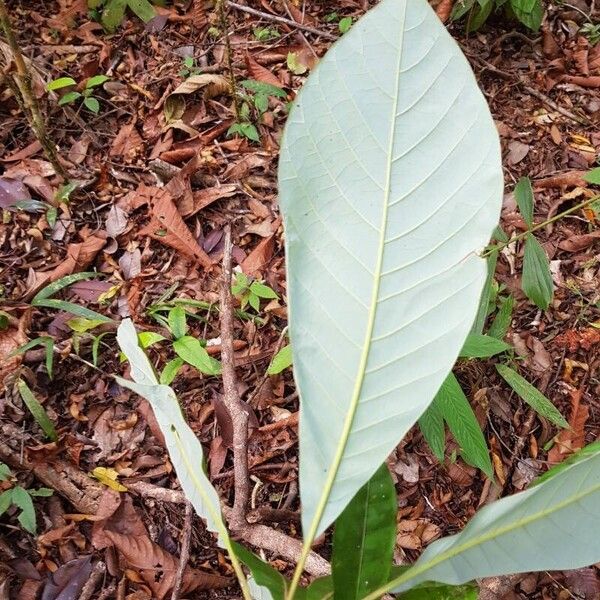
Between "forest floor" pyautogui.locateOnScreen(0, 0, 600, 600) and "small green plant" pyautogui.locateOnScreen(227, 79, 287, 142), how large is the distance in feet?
0.14

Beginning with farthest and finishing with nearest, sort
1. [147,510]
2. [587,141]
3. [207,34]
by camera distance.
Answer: [207,34], [587,141], [147,510]

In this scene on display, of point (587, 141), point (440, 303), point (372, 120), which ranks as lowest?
point (587, 141)

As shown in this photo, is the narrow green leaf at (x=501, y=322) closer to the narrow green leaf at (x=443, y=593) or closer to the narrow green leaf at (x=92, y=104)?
the narrow green leaf at (x=443, y=593)

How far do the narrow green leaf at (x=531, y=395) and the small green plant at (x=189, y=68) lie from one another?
154 centimetres

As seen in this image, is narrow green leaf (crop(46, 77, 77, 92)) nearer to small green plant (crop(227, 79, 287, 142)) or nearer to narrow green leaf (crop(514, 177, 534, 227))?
small green plant (crop(227, 79, 287, 142))

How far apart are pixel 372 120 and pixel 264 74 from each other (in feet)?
6.43

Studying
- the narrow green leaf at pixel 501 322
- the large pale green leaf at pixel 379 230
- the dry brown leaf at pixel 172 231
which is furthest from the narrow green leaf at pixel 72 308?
the large pale green leaf at pixel 379 230

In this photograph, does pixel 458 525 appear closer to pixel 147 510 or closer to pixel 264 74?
pixel 147 510

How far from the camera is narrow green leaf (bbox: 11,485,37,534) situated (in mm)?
1400

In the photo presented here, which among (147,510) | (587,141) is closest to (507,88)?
(587,141)

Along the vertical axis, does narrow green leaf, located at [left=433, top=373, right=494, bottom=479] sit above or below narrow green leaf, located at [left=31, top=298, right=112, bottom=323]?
above

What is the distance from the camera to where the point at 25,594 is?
1.38 meters

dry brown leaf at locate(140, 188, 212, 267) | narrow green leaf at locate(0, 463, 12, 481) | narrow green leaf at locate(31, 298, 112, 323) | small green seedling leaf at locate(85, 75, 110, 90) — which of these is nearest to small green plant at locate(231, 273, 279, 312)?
dry brown leaf at locate(140, 188, 212, 267)

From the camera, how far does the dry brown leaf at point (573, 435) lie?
163cm
